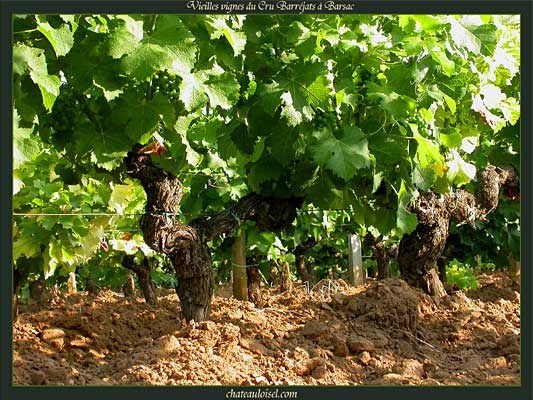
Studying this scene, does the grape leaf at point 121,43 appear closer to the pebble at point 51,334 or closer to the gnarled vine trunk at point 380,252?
the pebble at point 51,334

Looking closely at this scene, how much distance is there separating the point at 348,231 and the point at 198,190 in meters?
3.00

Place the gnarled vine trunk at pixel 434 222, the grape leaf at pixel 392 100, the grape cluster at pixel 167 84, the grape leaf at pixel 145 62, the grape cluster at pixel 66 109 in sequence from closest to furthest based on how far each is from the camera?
the grape leaf at pixel 145 62 < the grape cluster at pixel 167 84 < the grape leaf at pixel 392 100 < the grape cluster at pixel 66 109 < the gnarled vine trunk at pixel 434 222

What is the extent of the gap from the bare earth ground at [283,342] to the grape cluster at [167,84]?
4.57 feet

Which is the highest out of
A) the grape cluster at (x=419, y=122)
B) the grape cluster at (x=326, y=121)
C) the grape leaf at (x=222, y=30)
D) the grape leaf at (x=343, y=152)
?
the grape leaf at (x=222, y=30)

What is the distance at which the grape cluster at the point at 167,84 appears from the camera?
3.22 meters

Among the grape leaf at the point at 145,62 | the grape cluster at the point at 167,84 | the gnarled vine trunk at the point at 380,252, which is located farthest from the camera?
the gnarled vine trunk at the point at 380,252

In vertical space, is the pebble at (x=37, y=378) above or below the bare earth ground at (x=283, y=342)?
below

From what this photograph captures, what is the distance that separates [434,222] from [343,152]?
2.29 m

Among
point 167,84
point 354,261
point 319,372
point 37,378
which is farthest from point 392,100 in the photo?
point 354,261

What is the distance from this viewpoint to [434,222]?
17.7 ft
